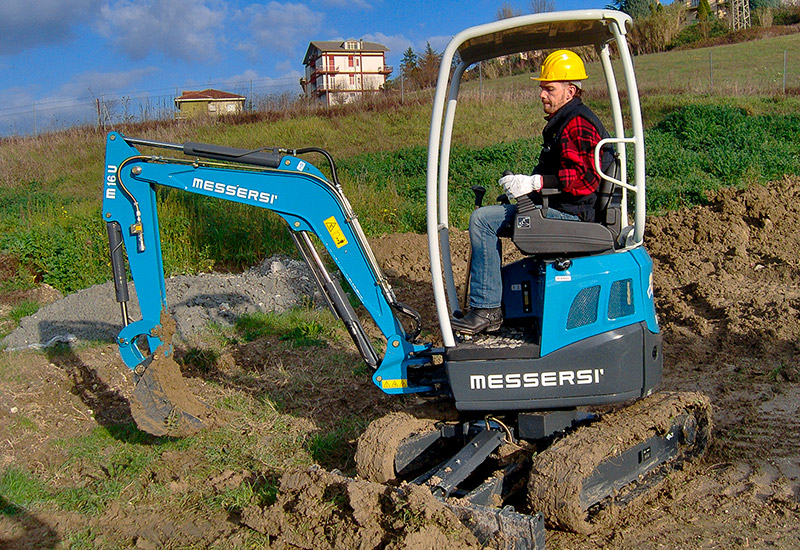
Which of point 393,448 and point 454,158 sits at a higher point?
point 454,158

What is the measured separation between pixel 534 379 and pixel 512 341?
0.26 m

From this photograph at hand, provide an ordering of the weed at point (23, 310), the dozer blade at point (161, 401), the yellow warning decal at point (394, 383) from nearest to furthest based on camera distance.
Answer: the yellow warning decal at point (394, 383)
the dozer blade at point (161, 401)
the weed at point (23, 310)

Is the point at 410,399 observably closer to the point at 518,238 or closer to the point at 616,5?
the point at 518,238

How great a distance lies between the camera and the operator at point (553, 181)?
4.00m

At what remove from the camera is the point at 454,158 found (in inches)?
581

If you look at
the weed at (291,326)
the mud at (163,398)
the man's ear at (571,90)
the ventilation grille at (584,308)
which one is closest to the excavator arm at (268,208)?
the mud at (163,398)

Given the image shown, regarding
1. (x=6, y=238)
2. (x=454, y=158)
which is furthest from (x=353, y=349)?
(x=454, y=158)

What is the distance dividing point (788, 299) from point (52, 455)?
6.66m

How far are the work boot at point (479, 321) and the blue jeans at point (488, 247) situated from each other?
0.11 feet

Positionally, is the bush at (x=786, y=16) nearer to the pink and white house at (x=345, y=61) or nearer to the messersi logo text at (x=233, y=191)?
the pink and white house at (x=345, y=61)

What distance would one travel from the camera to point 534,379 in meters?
4.03

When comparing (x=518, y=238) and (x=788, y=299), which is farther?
(x=788, y=299)

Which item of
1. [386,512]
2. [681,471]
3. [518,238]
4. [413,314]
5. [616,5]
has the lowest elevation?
[681,471]

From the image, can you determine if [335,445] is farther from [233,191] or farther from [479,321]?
[233,191]
